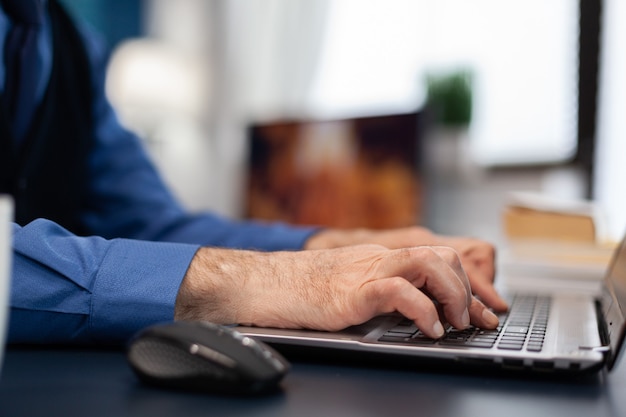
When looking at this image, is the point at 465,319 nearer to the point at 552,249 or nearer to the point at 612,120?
the point at 552,249

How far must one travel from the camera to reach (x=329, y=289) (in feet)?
1.84

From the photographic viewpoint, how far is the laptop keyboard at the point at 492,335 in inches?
20.3

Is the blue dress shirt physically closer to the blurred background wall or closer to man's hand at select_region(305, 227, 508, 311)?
man's hand at select_region(305, 227, 508, 311)

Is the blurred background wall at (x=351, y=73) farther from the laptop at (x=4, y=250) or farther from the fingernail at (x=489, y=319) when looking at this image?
the laptop at (x=4, y=250)

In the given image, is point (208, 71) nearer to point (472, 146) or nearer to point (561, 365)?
point (472, 146)

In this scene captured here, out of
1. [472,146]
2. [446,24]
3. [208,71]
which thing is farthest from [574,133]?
[208,71]

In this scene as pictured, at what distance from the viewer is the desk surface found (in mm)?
398

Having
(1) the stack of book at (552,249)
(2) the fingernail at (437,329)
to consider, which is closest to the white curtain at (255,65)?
(1) the stack of book at (552,249)

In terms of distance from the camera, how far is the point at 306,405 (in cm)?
41

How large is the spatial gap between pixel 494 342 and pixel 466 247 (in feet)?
1.07

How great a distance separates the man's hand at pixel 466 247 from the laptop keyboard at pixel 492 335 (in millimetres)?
54

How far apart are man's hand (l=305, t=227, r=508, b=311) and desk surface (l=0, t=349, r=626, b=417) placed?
0.80 feet

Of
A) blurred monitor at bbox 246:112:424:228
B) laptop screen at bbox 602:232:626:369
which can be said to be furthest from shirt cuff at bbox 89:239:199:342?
blurred monitor at bbox 246:112:424:228

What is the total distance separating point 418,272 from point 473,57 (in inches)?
87.7
